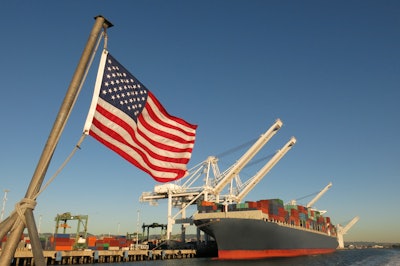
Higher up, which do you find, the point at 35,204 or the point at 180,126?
the point at 180,126

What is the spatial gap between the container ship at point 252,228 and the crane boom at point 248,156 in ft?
50.0

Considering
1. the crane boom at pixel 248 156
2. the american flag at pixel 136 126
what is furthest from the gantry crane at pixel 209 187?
the american flag at pixel 136 126

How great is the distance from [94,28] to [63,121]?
2079 millimetres

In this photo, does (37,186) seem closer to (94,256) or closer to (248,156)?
(94,256)

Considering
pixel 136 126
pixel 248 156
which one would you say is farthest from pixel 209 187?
pixel 136 126

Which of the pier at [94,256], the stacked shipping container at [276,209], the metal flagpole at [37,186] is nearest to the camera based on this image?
the metal flagpole at [37,186]

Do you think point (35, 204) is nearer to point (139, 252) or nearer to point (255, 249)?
point (255, 249)

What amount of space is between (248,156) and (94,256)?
41601 millimetres

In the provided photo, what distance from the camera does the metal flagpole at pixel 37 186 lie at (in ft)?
19.2

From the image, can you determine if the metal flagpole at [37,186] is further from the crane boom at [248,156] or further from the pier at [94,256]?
the crane boom at [248,156]

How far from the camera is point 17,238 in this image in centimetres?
600

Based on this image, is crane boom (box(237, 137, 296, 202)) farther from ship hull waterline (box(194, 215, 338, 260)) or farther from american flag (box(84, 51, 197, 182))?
american flag (box(84, 51, 197, 182))

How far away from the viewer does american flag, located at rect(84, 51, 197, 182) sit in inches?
316

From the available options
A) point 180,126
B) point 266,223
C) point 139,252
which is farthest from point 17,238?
point 139,252
